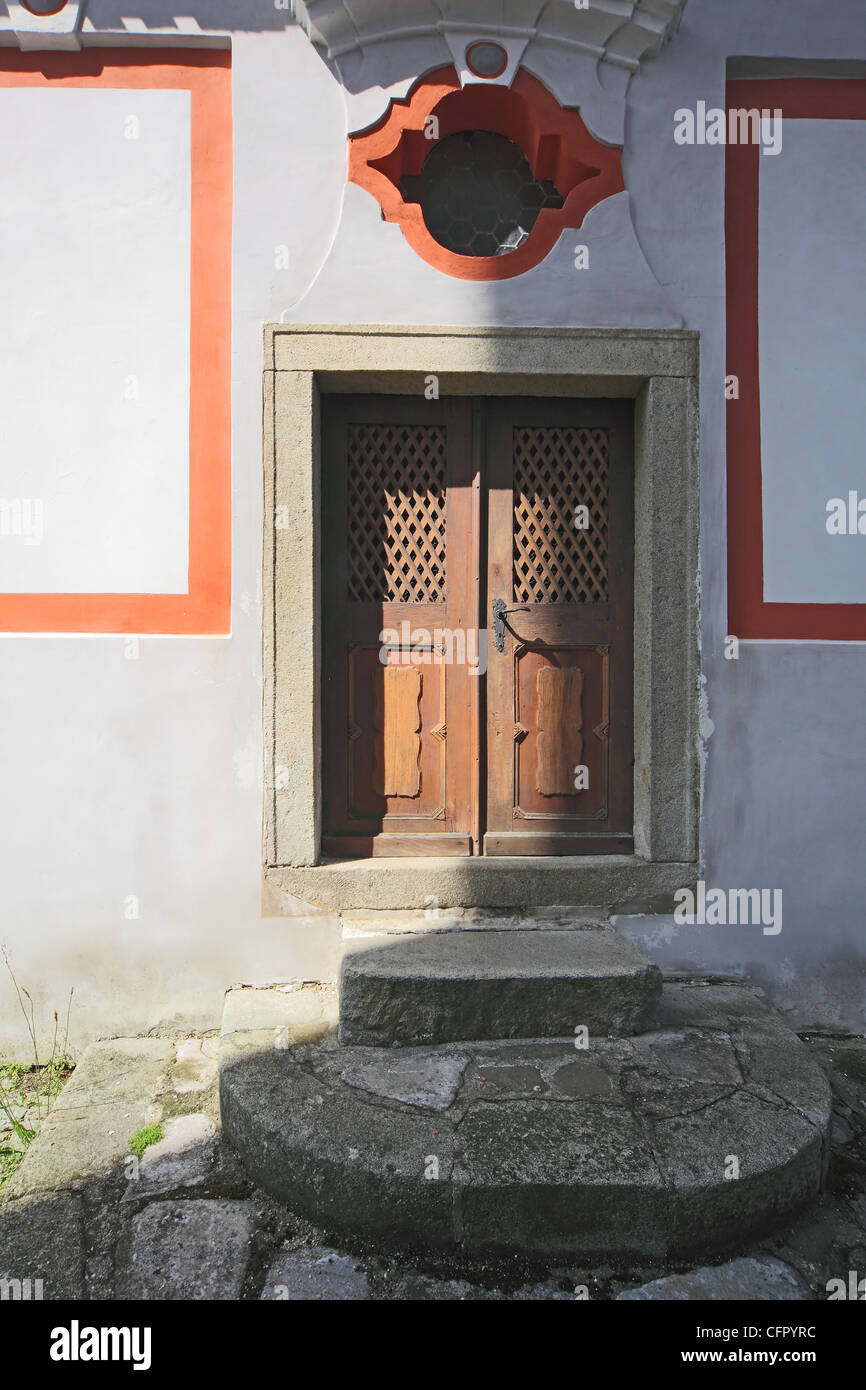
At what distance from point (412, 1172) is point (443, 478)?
2649mm

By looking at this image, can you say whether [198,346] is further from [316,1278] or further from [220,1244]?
[316,1278]

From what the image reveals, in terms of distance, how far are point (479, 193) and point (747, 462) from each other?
5.43ft

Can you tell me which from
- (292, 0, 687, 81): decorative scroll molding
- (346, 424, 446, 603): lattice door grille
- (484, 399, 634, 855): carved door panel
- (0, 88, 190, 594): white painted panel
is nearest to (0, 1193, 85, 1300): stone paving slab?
(484, 399, 634, 855): carved door panel

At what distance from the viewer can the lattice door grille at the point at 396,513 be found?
3852 millimetres

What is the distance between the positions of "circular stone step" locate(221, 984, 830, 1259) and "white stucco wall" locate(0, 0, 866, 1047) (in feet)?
2.47

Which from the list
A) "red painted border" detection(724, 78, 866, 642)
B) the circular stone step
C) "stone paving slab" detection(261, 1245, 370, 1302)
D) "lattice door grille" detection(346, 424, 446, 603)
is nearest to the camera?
"stone paving slab" detection(261, 1245, 370, 1302)

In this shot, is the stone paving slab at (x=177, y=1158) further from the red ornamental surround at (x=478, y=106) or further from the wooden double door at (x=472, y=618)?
the red ornamental surround at (x=478, y=106)

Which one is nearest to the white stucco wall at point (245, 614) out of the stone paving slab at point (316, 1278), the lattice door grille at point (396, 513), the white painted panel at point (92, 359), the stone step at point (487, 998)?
the white painted panel at point (92, 359)

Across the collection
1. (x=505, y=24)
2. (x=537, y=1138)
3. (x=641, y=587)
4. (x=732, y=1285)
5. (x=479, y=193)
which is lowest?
(x=732, y=1285)

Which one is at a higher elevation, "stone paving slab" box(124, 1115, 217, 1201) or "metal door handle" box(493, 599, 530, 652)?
"metal door handle" box(493, 599, 530, 652)

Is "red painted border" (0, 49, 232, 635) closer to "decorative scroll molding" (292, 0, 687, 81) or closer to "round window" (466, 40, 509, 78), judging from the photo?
"decorative scroll molding" (292, 0, 687, 81)

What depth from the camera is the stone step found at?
119 inches

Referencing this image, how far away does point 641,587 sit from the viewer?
3801 millimetres

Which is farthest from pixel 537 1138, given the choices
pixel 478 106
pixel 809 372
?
pixel 478 106
